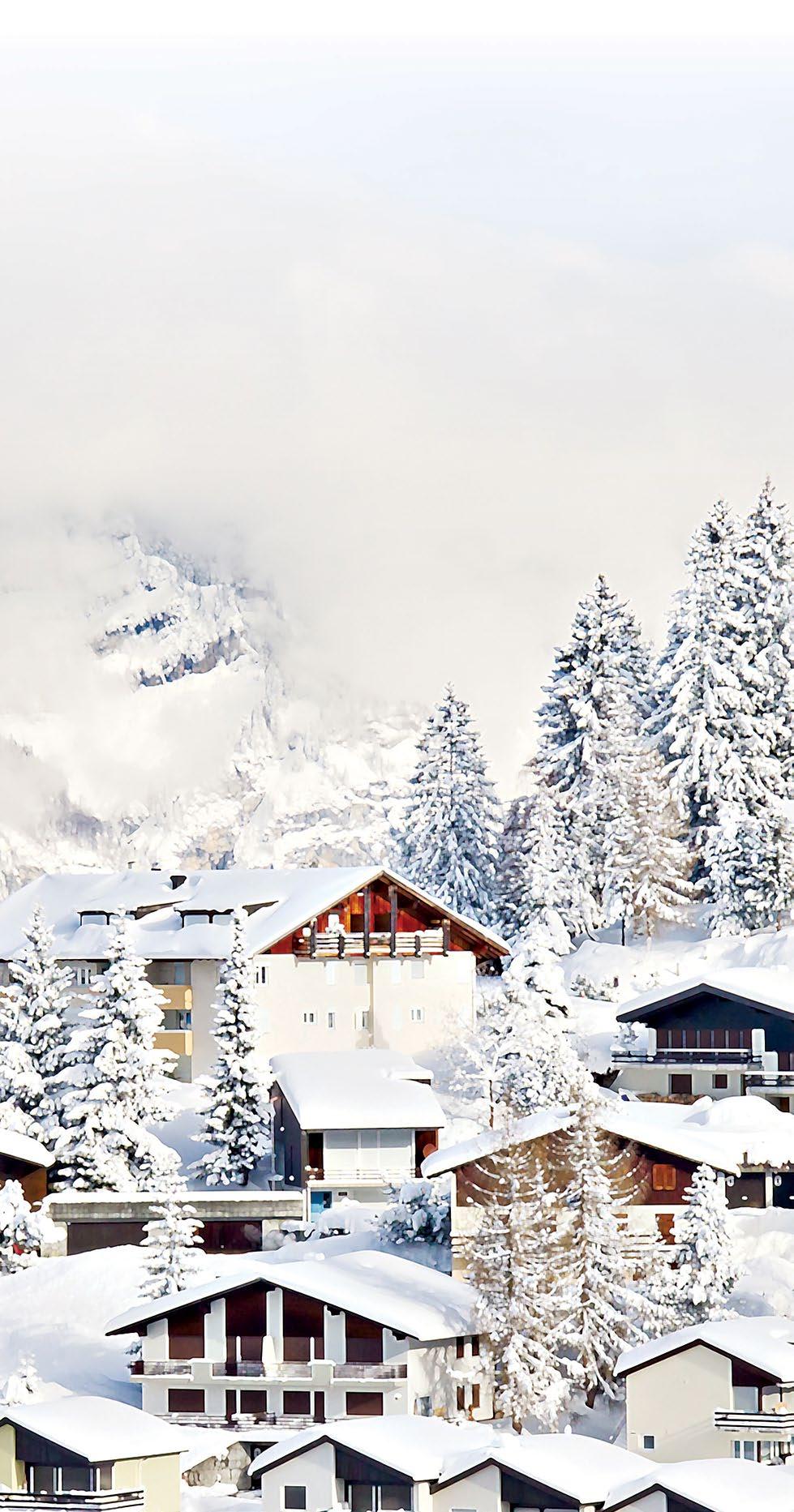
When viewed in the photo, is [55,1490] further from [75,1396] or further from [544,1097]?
[544,1097]

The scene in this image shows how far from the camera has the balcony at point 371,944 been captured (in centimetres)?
9788

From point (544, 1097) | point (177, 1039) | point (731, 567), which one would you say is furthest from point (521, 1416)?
point (731, 567)

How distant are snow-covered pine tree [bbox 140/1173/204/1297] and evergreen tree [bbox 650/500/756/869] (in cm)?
3996

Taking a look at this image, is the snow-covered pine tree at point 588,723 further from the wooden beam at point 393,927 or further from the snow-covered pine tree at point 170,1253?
the snow-covered pine tree at point 170,1253

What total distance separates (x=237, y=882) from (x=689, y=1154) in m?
34.4

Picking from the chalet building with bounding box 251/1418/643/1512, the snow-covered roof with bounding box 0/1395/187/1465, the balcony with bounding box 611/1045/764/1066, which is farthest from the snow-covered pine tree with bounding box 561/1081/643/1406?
the balcony with bounding box 611/1045/764/1066

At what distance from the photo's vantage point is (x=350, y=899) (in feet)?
326

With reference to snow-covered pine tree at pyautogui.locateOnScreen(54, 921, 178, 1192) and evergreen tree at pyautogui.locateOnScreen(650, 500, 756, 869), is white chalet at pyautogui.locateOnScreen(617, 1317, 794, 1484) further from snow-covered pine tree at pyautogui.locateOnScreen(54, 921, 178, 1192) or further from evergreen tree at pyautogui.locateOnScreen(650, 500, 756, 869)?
evergreen tree at pyautogui.locateOnScreen(650, 500, 756, 869)

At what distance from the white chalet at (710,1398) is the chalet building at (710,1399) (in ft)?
0.06

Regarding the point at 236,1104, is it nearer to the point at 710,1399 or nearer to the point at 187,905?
the point at 187,905

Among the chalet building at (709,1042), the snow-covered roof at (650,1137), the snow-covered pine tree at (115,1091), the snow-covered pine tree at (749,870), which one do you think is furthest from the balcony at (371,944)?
the snow-covered roof at (650,1137)

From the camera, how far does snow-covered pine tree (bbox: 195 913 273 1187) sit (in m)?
83.9

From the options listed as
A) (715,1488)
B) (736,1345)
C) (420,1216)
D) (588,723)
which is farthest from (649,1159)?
(588,723)

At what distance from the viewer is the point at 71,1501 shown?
59.8m
